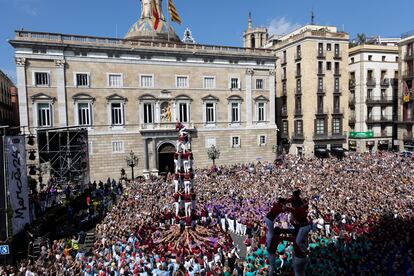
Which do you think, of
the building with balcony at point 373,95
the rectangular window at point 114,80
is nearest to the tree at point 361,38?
the building with balcony at point 373,95

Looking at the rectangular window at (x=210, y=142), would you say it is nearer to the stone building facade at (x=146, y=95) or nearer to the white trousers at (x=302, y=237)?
the stone building facade at (x=146, y=95)

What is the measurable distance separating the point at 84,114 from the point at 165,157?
9.08 meters

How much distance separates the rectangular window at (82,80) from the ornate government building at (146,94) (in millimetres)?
91

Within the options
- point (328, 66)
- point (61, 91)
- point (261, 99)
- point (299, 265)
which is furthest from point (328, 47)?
point (299, 265)

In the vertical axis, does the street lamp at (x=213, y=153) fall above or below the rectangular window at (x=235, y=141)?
below

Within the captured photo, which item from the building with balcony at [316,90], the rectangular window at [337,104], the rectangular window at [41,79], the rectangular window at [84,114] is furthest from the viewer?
the rectangular window at [337,104]

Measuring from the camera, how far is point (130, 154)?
31.0 metres

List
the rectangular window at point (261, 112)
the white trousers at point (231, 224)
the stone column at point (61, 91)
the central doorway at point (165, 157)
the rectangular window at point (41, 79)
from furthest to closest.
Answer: the rectangular window at point (261, 112) → the central doorway at point (165, 157) → the stone column at point (61, 91) → the rectangular window at point (41, 79) → the white trousers at point (231, 224)

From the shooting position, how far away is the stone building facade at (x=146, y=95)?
28.7m

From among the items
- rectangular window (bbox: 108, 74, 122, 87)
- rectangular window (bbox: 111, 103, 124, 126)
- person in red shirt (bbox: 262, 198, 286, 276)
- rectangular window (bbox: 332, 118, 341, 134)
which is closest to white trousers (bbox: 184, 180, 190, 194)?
person in red shirt (bbox: 262, 198, 286, 276)

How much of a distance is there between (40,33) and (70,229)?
63.8ft

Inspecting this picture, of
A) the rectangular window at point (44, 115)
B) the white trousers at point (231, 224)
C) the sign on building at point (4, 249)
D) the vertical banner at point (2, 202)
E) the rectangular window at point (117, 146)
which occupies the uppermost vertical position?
the rectangular window at point (44, 115)

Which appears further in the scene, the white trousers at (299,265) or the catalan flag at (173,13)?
the catalan flag at (173,13)

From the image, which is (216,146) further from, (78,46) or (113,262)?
(113,262)
